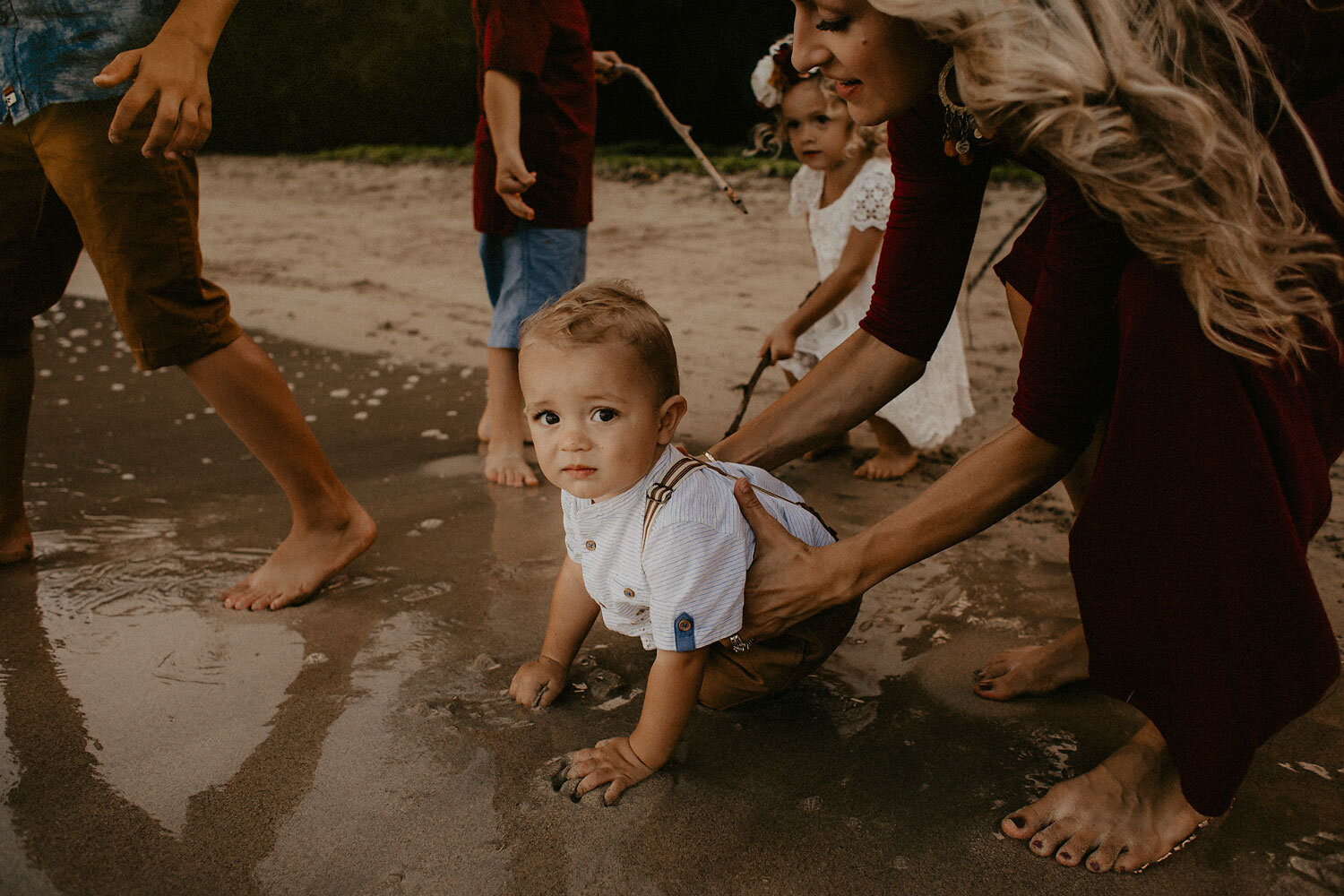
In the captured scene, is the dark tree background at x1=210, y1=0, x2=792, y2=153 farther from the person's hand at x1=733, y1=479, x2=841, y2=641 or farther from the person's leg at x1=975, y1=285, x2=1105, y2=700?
the person's hand at x1=733, y1=479, x2=841, y2=641

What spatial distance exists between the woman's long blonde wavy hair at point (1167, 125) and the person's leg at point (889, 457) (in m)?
1.42

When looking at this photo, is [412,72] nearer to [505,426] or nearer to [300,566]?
[505,426]

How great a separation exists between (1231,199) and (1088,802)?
0.79 meters

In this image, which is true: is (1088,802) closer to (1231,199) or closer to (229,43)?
(1231,199)

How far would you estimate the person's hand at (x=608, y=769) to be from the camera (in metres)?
1.37

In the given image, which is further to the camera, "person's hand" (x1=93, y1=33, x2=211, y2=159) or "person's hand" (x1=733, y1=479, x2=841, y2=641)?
"person's hand" (x1=93, y1=33, x2=211, y2=159)

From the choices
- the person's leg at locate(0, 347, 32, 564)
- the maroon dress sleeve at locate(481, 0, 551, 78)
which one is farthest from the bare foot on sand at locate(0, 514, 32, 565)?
the maroon dress sleeve at locate(481, 0, 551, 78)

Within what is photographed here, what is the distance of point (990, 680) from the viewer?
1.62m

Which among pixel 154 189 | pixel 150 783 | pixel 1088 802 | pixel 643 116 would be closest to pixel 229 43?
pixel 643 116

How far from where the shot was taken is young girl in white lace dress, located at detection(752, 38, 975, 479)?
2604 mm

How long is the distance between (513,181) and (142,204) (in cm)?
93

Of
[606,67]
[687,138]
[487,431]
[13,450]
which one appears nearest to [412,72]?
[606,67]

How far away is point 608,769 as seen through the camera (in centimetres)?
139

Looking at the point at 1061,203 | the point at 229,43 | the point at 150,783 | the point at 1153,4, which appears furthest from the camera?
the point at 229,43
